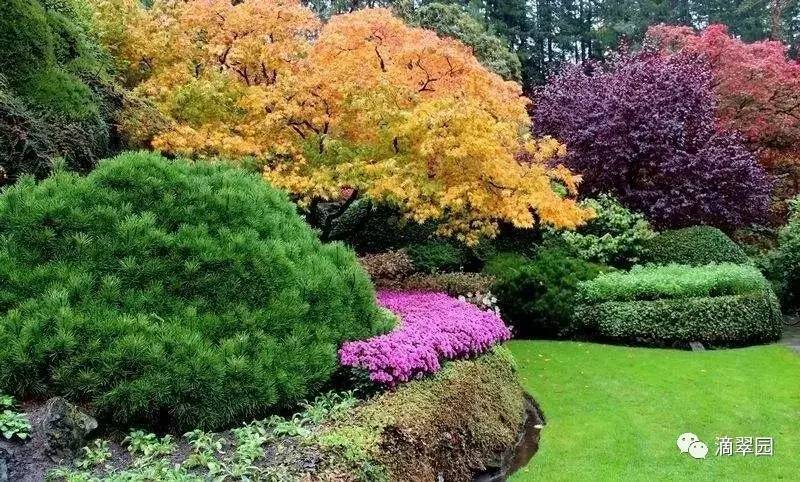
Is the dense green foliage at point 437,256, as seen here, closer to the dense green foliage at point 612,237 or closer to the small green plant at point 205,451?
the dense green foliage at point 612,237

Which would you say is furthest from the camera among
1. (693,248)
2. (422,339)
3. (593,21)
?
(593,21)

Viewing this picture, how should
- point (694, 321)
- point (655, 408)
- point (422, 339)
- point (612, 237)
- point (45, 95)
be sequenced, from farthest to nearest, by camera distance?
point (612, 237), point (694, 321), point (45, 95), point (655, 408), point (422, 339)

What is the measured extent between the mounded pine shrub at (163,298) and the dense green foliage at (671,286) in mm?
6535

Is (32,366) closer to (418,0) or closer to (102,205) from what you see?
(102,205)

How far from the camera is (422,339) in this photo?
603cm

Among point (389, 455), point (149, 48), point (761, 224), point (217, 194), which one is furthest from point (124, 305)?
point (761, 224)

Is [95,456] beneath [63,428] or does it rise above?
beneath

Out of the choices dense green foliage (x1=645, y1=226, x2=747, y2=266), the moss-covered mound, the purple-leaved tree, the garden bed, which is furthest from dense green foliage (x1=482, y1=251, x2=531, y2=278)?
the garden bed

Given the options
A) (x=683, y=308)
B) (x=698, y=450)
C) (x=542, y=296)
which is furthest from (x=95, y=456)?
(x=683, y=308)

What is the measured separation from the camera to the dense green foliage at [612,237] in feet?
42.0

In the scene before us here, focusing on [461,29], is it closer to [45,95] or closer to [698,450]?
[45,95]

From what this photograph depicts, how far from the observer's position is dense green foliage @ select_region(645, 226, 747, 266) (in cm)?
1267

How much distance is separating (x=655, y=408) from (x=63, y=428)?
18.7ft

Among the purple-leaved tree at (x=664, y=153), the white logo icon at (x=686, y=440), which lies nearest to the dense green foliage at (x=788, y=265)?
the purple-leaved tree at (x=664, y=153)
